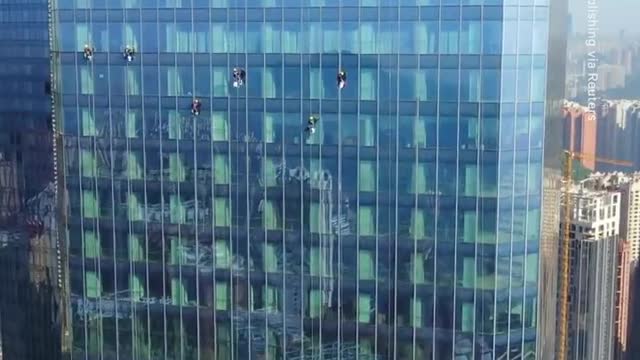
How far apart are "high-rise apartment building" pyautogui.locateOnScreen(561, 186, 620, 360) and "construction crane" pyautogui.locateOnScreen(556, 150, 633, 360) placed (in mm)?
545

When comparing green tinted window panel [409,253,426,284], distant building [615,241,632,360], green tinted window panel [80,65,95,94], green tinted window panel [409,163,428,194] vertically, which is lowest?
→ distant building [615,241,632,360]

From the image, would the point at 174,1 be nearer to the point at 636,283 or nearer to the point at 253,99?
the point at 253,99

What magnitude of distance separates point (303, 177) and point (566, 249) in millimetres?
24227

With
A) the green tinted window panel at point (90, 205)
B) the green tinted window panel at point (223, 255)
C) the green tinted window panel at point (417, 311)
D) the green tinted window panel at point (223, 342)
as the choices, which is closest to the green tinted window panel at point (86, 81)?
the green tinted window panel at point (90, 205)

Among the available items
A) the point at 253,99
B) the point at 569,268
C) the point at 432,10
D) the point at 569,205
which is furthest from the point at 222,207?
the point at 569,268

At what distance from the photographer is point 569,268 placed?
2717 inches

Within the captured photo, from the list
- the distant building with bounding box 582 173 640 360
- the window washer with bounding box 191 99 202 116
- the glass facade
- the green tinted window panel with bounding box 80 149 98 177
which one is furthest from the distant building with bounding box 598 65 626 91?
the green tinted window panel with bounding box 80 149 98 177

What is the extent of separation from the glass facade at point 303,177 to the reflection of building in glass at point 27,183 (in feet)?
84.7

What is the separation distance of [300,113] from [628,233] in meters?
36.8

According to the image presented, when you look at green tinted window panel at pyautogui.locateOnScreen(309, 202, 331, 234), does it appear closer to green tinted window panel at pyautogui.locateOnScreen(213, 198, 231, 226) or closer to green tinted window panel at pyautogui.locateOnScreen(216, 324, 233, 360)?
green tinted window panel at pyautogui.locateOnScreen(213, 198, 231, 226)

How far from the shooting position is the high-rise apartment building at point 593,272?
218ft

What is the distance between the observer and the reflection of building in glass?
3115 inches

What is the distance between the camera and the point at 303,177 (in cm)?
4944

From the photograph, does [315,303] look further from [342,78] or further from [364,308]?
[342,78]
